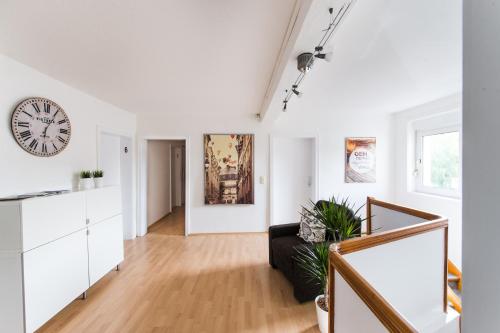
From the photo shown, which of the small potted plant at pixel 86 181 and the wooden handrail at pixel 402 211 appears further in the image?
the small potted plant at pixel 86 181

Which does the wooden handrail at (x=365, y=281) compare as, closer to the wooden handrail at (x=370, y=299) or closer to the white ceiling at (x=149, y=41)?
the wooden handrail at (x=370, y=299)

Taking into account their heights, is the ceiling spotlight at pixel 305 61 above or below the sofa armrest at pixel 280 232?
above

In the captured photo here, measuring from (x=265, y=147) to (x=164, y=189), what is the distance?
277 cm

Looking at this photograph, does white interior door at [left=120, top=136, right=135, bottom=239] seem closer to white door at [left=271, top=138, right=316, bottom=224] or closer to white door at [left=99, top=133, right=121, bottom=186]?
white door at [left=99, top=133, right=121, bottom=186]

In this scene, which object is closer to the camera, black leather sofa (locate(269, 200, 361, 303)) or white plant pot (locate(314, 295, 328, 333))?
white plant pot (locate(314, 295, 328, 333))

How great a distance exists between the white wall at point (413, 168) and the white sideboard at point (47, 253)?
440 centimetres

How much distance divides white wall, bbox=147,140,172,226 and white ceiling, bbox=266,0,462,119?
271 centimetres

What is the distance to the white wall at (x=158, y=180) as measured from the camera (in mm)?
4238

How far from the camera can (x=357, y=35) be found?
60.2 inches

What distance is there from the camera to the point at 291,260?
2102mm

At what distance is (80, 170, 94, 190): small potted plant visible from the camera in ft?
7.92

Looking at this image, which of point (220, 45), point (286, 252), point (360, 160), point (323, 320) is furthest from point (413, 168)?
point (220, 45)

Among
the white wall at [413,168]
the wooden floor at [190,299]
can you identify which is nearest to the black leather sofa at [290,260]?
the wooden floor at [190,299]

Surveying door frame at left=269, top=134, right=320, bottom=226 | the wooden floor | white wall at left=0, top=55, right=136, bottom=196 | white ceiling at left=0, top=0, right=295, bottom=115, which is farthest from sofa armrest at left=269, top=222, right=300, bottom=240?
white wall at left=0, top=55, right=136, bottom=196
